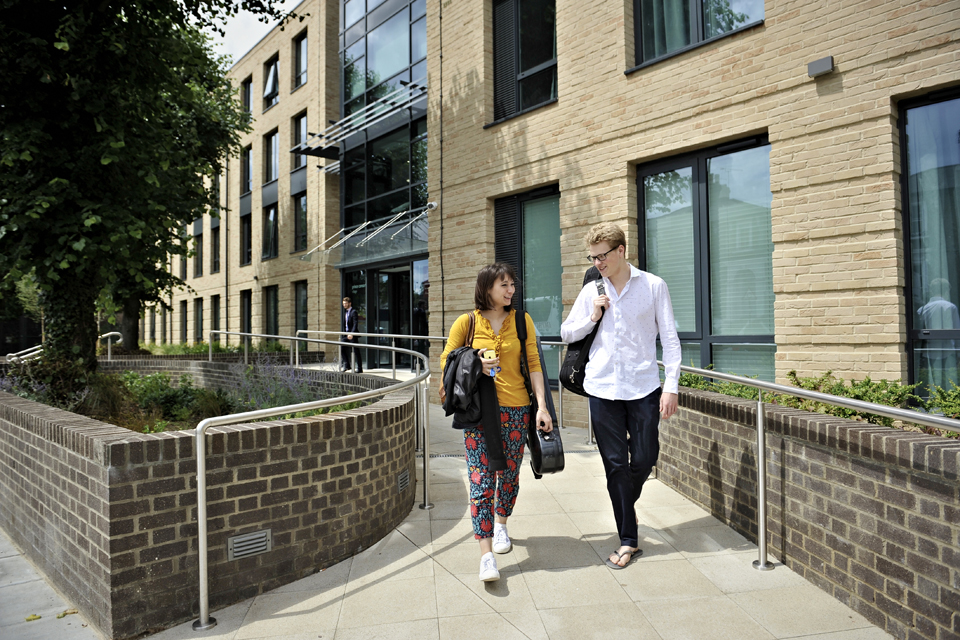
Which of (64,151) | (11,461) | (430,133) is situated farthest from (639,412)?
(430,133)

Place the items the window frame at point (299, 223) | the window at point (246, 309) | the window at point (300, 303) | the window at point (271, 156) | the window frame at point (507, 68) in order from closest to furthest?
the window frame at point (507, 68), the window at point (300, 303), the window frame at point (299, 223), the window at point (271, 156), the window at point (246, 309)

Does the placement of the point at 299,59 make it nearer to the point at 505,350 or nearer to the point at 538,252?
the point at 538,252

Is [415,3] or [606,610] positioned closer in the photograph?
[606,610]

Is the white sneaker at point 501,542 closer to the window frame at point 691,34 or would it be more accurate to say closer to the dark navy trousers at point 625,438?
the dark navy trousers at point 625,438

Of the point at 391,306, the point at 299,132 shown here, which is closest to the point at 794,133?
the point at 391,306

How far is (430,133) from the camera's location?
11203mm

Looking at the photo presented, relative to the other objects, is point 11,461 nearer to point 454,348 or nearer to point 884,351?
point 454,348

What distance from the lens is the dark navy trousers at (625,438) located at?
3.50 meters

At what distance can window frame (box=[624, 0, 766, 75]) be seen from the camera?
7145mm

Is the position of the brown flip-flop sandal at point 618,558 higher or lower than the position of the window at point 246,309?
lower

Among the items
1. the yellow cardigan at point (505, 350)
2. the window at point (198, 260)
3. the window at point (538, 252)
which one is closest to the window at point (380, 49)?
the window at point (538, 252)

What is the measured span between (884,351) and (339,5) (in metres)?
17.3

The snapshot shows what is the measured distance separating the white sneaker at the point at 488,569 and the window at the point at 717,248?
4.70 meters

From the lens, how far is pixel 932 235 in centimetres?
591
